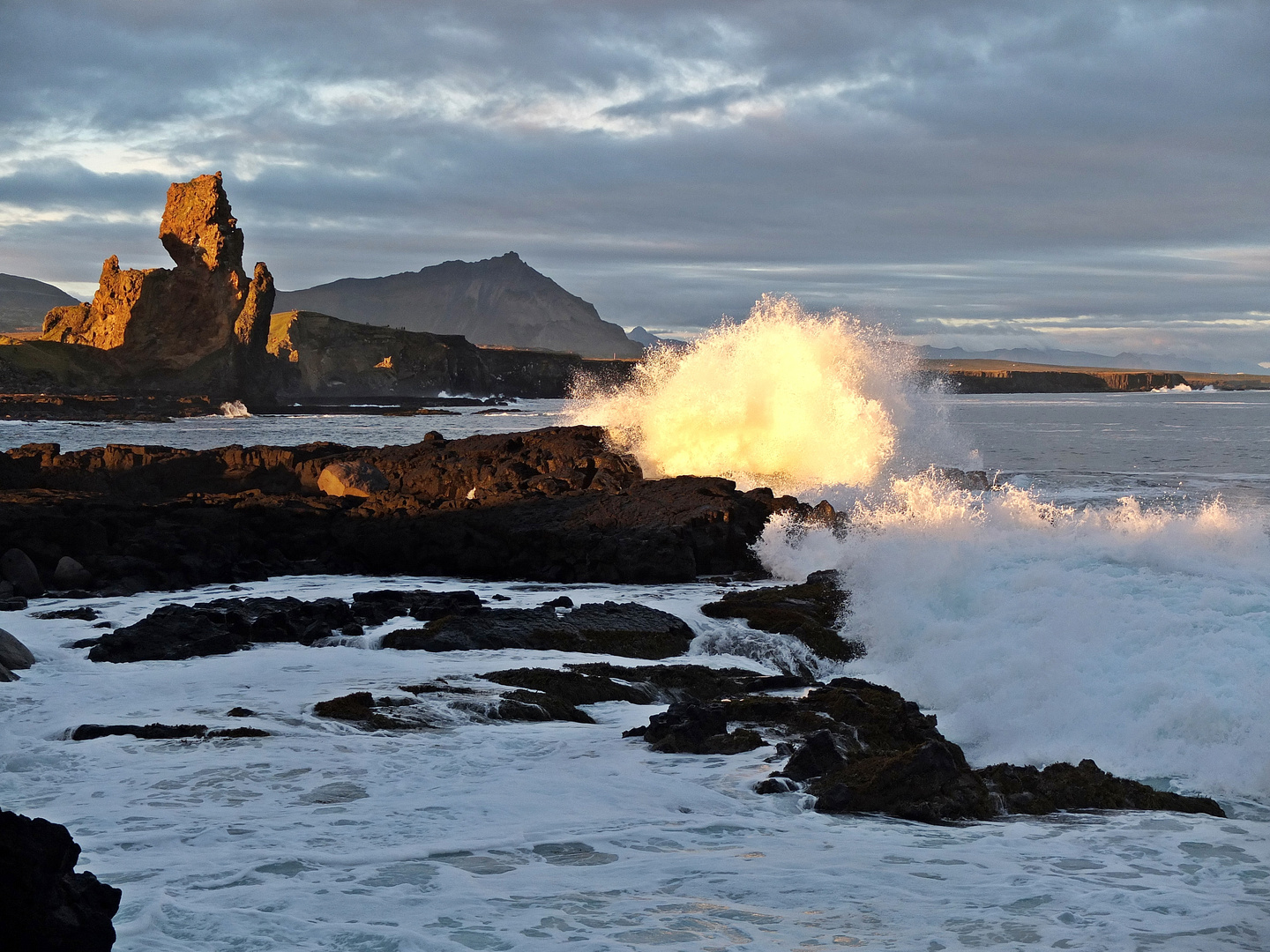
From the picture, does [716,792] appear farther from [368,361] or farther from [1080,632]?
[368,361]

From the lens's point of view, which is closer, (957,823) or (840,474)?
(957,823)

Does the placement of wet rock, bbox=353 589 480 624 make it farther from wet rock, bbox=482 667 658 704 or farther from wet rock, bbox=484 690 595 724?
wet rock, bbox=484 690 595 724

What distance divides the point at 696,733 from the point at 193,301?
80522mm

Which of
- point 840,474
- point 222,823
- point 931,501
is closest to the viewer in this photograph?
point 222,823

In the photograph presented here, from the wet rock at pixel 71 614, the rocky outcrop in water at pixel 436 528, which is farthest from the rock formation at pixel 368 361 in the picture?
the wet rock at pixel 71 614

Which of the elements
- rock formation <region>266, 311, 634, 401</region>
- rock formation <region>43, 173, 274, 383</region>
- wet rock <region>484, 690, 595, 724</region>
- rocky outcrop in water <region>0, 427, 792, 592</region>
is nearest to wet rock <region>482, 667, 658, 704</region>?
wet rock <region>484, 690, 595, 724</region>

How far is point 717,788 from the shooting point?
22.9 ft

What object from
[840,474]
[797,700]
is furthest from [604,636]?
[840,474]

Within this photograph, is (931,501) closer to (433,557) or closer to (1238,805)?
(433,557)

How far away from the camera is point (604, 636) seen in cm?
1123

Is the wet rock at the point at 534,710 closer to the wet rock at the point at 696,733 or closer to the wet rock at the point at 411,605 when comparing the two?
the wet rock at the point at 696,733

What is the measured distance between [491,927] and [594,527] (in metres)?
12.3

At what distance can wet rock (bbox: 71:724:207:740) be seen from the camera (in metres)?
7.64

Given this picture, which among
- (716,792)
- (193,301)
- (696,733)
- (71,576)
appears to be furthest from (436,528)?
(193,301)
